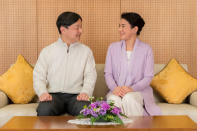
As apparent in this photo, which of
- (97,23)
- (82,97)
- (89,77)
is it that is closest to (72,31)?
(89,77)

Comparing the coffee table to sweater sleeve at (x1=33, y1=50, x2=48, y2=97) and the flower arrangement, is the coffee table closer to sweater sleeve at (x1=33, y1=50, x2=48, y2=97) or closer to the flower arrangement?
the flower arrangement

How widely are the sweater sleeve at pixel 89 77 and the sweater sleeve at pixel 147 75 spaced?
0.42m

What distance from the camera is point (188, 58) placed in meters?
5.75

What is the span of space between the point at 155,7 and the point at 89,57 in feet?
4.82

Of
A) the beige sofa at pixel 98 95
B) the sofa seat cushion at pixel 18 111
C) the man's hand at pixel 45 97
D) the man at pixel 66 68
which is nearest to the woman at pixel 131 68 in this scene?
the beige sofa at pixel 98 95

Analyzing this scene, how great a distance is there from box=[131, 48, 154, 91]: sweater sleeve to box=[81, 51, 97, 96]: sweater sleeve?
420 mm

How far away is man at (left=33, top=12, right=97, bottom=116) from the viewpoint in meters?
4.50

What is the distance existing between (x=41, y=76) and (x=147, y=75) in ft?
3.59

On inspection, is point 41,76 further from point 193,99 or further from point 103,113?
point 193,99

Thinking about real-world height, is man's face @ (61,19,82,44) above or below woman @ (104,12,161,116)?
above

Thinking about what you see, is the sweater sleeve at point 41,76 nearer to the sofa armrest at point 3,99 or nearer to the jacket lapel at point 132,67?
the sofa armrest at point 3,99

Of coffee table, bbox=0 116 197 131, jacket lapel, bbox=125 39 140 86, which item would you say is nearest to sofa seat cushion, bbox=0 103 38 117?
coffee table, bbox=0 116 197 131

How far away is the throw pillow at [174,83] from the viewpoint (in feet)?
15.9

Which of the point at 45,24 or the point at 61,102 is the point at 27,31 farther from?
the point at 61,102
